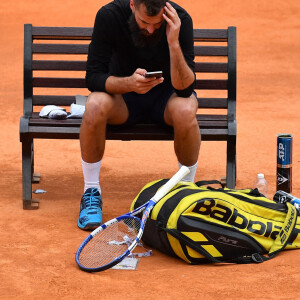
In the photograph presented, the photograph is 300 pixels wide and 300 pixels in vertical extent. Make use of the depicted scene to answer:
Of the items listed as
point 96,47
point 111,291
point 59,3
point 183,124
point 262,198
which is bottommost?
point 111,291

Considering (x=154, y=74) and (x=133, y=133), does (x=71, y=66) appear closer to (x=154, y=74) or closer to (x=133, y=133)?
(x=133, y=133)

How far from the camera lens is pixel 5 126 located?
8.40 metres

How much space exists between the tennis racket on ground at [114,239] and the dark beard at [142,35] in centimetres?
96

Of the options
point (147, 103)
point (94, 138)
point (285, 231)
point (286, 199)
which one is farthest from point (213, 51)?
point (285, 231)

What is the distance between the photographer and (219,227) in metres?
4.29

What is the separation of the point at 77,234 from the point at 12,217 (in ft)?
1.93

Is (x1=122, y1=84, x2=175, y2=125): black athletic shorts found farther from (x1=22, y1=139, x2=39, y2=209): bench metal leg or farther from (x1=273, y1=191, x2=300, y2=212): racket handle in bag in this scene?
(x1=273, y1=191, x2=300, y2=212): racket handle in bag

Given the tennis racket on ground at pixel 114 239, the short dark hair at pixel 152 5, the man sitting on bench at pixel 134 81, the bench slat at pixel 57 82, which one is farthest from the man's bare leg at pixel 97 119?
the bench slat at pixel 57 82

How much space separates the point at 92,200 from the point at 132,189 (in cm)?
92

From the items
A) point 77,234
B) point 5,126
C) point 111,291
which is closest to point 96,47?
point 77,234

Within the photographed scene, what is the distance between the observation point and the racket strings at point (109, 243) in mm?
4188

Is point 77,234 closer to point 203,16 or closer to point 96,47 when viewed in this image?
Answer: point 96,47

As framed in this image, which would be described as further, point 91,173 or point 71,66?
point 71,66

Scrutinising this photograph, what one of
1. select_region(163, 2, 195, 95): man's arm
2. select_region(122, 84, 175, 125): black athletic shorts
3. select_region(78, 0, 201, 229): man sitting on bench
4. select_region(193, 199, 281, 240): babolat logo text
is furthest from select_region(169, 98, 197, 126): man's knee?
select_region(193, 199, 281, 240): babolat logo text
